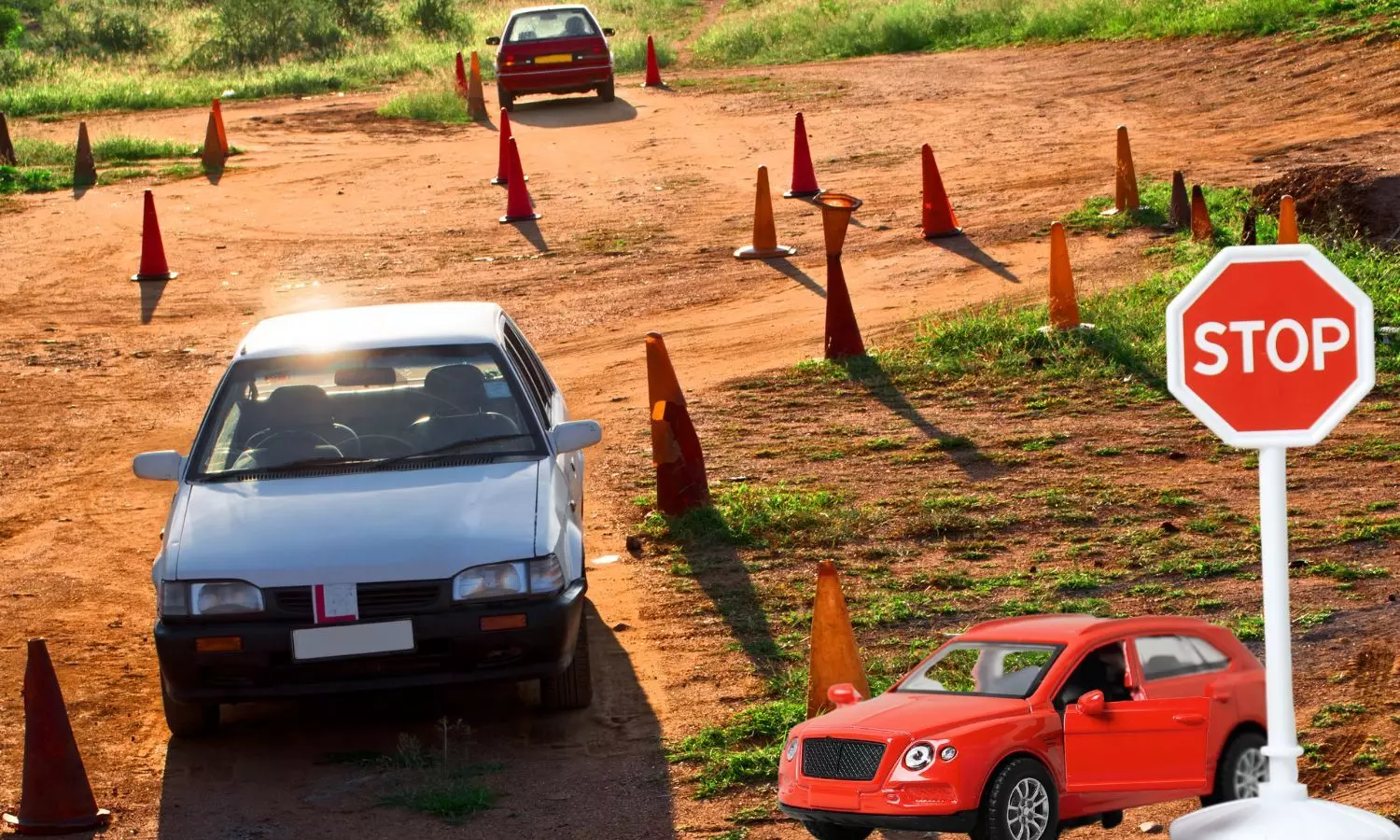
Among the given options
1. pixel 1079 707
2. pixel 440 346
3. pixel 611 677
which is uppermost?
pixel 440 346

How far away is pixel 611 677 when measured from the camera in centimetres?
738

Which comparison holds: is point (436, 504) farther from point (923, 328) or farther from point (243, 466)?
point (923, 328)

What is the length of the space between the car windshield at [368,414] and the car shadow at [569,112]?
18.6 m

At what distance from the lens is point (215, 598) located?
630 centimetres

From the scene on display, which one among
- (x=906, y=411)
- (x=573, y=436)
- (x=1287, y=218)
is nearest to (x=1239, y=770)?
(x=573, y=436)

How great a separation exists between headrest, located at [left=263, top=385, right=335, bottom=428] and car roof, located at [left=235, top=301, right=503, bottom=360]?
201 mm

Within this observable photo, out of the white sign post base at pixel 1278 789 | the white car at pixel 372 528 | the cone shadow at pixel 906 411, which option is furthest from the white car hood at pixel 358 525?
the cone shadow at pixel 906 411

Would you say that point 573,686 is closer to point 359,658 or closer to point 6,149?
point 359,658

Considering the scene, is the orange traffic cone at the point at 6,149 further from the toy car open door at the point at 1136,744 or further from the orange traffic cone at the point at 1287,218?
the toy car open door at the point at 1136,744

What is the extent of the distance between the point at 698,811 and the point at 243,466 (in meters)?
2.47

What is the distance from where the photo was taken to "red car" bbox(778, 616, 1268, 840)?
4.71 metres

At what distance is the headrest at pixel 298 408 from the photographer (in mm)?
7309

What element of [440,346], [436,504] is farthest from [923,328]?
[436,504]

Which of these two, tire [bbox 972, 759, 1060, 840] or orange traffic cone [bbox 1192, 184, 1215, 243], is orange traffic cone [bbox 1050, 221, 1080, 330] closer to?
orange traffic cone [bbox 1192, 184, 1215, 243]
